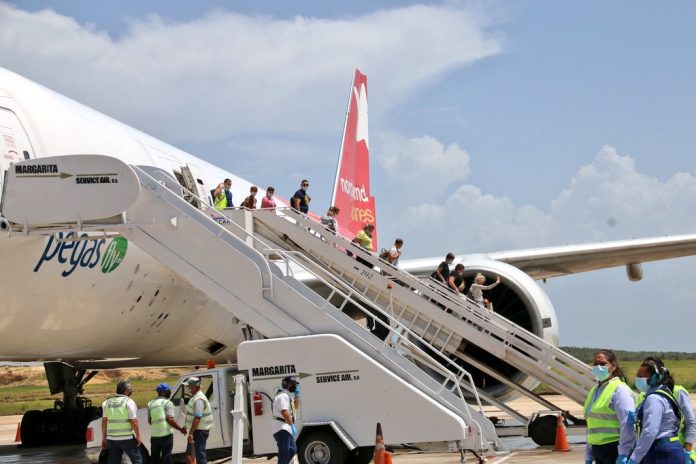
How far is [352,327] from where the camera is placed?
9.10 metres

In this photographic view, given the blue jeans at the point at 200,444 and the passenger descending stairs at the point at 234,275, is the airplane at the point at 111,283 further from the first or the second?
the blue jeans at the point at 200,444

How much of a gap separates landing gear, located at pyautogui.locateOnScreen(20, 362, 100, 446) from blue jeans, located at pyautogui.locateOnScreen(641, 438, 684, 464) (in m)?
11.0

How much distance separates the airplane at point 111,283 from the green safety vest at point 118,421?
5.02 ft

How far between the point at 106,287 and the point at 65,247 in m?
0.97

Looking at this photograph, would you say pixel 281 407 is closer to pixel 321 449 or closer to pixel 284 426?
pixel 284 426

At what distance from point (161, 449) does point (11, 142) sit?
2956 mm

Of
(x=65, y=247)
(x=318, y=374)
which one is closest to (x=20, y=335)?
(x=65, y=247)

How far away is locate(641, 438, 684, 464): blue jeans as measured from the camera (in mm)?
5773

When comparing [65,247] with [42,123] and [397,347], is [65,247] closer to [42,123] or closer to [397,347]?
[42,123]

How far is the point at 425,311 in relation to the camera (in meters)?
11.1

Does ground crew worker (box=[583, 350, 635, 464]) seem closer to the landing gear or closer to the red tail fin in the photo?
the landing gear

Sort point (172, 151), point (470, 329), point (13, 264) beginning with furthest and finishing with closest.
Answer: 1. point (172, 151)
2. point (470, 329)
3. point (13, 264)

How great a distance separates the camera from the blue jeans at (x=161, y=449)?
872 cm

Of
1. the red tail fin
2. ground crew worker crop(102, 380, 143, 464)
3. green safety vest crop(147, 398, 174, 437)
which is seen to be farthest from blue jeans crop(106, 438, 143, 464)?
the red tail fin
